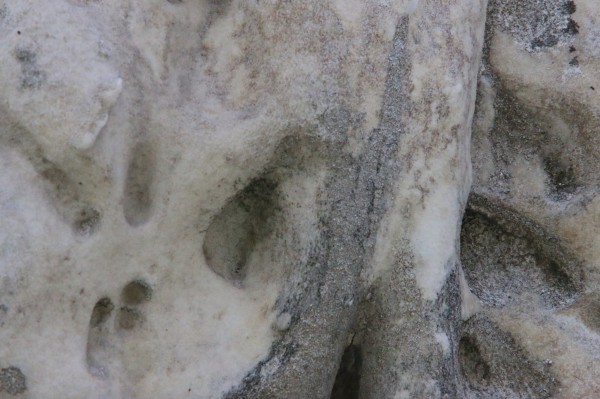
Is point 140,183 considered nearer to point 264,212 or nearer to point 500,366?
point 264,212

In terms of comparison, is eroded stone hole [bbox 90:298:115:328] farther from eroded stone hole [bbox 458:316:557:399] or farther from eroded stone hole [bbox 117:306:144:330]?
eroded stone hole [bbox 458:316:557:399]

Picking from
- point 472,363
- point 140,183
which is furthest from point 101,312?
point 472,363

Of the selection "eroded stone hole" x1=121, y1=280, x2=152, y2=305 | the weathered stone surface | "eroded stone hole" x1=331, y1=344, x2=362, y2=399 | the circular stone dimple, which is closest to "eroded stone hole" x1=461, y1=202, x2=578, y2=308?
the weathered stone surface

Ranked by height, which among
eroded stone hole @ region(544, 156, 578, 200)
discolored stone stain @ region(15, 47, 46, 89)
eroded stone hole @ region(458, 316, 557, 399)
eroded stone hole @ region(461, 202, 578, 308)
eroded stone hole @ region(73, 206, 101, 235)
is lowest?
eroded stone hole @ region(458, 316, 557, 399)

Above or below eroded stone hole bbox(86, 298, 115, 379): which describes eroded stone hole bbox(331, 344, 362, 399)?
below

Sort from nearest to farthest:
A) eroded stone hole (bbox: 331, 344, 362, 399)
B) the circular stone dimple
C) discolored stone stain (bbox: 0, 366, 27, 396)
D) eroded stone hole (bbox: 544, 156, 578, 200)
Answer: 1. discolored stone stain (bbox: 0, 366, 27, 396)
2. the circular stone dimple
3. eroded stone hole (bbox: 331, 344, 362, 399)
4. eroded stone hole (bbox: 544, 156, 578, 200)

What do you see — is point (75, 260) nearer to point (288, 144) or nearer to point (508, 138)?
point (288, 144)

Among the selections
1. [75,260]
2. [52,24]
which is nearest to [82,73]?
[52,24]
